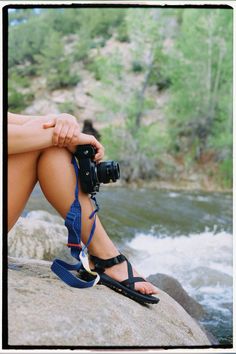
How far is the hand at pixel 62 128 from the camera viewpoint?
895 millimetres

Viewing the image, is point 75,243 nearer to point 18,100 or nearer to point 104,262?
point 104,262

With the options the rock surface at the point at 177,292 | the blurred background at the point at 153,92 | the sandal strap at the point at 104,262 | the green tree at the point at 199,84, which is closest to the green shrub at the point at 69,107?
the blurred background at the point at 153,92

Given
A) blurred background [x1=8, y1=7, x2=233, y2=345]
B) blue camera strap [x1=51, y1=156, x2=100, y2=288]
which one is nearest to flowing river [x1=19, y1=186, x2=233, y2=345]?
blurred background [x1=8, y1=7, x2=233, y2=345]

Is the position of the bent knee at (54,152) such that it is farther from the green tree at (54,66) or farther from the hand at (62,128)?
the green tree at (54,66)

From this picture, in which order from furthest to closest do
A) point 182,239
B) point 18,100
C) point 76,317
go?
point 18,100, point 182,239, point 76,317

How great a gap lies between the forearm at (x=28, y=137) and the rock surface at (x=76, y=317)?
250 millimetres

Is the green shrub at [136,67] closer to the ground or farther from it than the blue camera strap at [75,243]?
farther from it

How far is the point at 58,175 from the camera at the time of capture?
940mm

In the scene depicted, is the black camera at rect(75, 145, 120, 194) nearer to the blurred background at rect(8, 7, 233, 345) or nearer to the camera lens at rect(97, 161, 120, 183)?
the camera lens at rect(97, 161, 120, 183)

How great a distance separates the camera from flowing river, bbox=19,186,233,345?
221 cm

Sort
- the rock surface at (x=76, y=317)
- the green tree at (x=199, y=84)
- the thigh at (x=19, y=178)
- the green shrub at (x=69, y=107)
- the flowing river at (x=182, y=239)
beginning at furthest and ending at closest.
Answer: the green shrub at (x=69, y=107) → the green tree at (x=199, y=84) → the flowing river at (x=182, y=239) → the thigh at (x=19, y=178) → the rock surface at (x=76, y=317)

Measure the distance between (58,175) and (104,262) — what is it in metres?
0.22

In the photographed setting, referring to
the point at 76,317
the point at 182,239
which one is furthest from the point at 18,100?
the point at 76,317

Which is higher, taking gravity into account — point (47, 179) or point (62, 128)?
point (62, 128)
